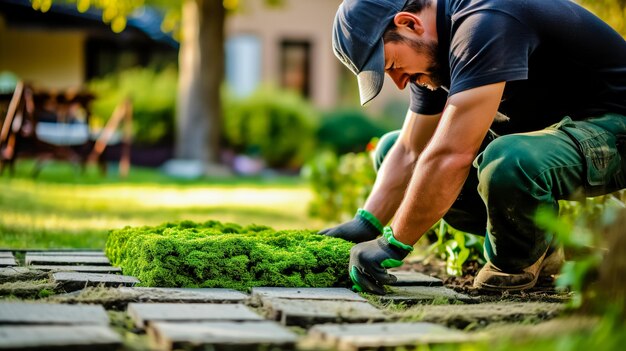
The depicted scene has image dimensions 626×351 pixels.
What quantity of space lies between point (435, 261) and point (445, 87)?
1.36 m

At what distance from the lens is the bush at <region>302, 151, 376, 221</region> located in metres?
6.66

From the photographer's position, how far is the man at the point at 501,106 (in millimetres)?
3109

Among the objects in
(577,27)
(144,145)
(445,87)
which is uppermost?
(577,27)

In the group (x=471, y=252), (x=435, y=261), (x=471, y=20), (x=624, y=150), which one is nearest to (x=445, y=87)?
(x=471, y=20)

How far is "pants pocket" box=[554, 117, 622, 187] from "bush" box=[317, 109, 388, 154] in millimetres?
14668

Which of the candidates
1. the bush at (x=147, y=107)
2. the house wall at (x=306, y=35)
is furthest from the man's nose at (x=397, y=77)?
the house wall at (x=306, y=35)

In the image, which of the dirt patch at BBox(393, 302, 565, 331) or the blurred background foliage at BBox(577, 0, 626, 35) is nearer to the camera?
the dirt patch at BBox(393, 302, 565, 331)

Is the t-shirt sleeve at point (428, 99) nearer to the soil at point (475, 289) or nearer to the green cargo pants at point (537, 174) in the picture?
the green cargo pants at point (537, 174)

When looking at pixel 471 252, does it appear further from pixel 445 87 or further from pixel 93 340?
pixel 93 340

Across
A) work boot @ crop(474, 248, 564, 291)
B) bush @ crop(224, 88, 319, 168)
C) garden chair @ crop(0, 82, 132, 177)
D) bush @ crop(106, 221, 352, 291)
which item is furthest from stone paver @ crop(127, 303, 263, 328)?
bush @ crop(224, 88, 319, 168)

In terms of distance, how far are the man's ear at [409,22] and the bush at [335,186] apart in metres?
3.12

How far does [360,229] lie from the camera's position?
384 cm

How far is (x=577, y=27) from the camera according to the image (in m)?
3.43

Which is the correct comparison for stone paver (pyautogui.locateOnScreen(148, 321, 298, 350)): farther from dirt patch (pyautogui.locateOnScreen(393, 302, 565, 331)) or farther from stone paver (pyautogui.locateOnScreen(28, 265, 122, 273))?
stone paver (pyautogui.locateOnScreen(28, 265, 122, 273))
